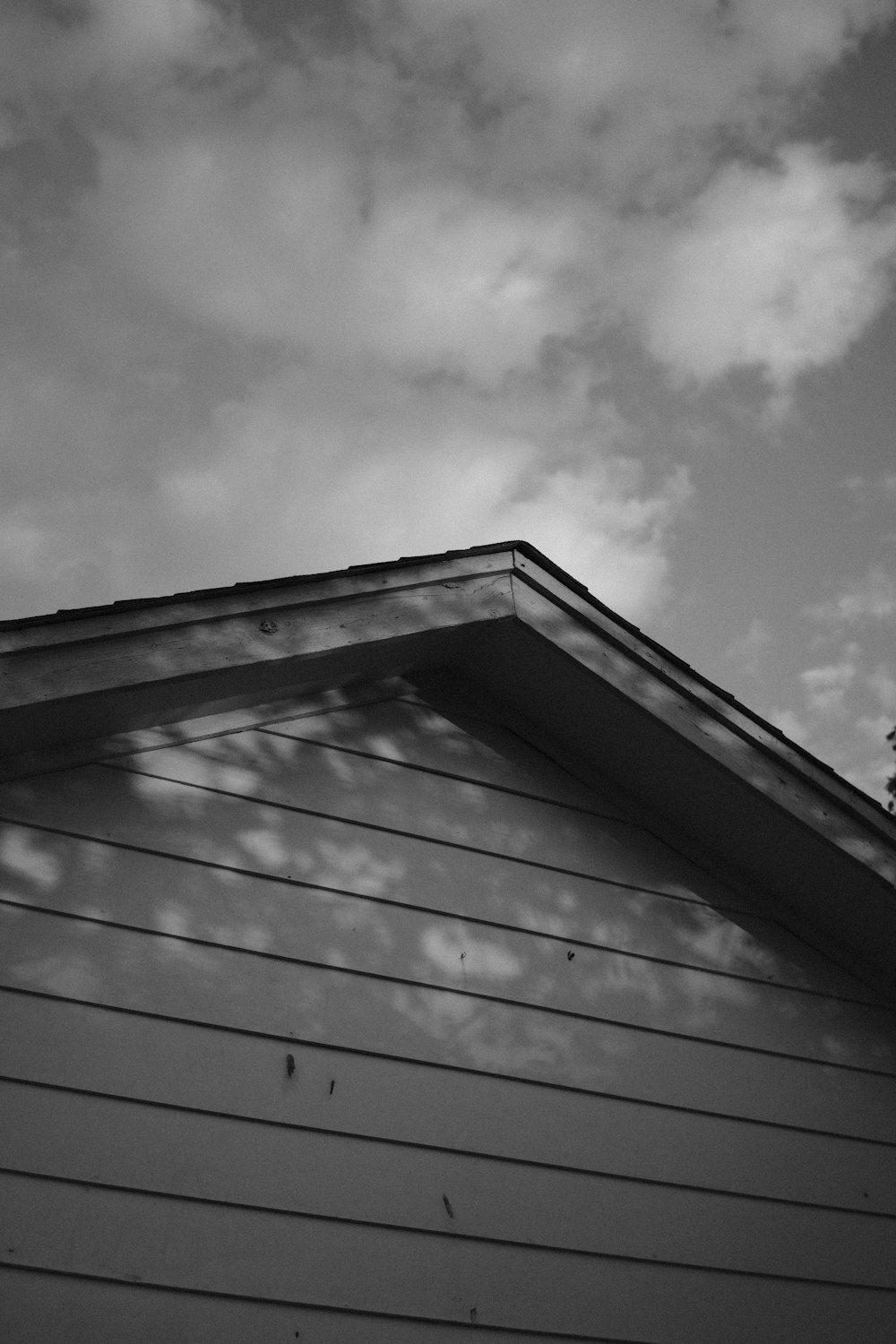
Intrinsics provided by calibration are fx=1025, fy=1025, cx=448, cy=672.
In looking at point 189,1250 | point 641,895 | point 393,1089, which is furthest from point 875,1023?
point 189,1250

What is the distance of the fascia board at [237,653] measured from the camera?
12.1ft

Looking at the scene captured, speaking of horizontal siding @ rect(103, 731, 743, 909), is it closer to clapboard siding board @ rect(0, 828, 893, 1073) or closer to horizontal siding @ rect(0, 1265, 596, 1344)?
clapboard siding board @ rect(0, 828, 893, 1073)

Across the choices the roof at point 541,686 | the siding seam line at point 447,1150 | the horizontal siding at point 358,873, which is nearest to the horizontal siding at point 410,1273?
the siding seam line at point 447,1150

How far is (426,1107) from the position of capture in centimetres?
382

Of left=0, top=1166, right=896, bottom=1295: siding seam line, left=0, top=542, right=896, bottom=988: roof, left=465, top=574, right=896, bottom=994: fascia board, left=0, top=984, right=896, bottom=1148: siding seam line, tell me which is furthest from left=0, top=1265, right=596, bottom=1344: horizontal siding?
left=465, top=574, right=896, bottom=994: fascia board

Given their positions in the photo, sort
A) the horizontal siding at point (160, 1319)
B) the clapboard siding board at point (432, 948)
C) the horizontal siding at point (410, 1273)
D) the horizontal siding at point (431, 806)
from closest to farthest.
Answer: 1. the horizontal siding at point (160, 1319)
2. the horizontal siding at point (410, 1273)
3. the clapboard siding board at point (432, 948)
4. the horizontal siding at point (431, 806)

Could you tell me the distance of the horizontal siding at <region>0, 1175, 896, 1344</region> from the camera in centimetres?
324

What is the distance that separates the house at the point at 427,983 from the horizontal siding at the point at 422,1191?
0.01m

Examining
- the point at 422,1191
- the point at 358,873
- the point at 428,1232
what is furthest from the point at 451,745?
the point at 428,1232

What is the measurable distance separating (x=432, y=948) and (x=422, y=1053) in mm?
416

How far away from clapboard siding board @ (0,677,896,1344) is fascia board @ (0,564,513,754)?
0.77 feet

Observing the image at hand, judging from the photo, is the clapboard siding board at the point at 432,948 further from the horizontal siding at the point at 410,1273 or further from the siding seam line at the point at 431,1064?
the horizontal siding at the point at 410,1273

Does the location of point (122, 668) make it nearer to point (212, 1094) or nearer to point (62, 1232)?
point (212, 1094)

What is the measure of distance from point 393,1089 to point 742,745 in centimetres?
206
